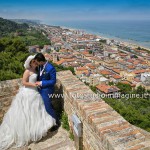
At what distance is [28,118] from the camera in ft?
9.66

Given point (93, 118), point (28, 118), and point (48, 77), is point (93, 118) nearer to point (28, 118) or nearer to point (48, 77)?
point (48, 77)

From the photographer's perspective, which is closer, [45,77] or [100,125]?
[100,125]

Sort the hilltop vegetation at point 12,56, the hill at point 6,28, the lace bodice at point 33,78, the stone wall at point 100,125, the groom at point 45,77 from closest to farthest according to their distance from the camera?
the stone wall at point 100,125
the groom at point 45,77
the lace bodice at point 33,78
the hilltop vegetation at point 12,56
the hill at point 6,28

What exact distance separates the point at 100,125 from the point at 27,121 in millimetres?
1255

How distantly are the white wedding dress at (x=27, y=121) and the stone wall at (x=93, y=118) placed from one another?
0.46m

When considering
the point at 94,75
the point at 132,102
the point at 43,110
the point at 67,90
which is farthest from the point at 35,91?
the point at 94,75

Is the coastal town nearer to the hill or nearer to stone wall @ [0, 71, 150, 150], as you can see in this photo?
the hill

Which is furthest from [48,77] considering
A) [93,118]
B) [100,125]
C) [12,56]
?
[12,56]

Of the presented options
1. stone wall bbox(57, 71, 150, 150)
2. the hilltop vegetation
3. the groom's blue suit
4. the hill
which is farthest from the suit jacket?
the hill

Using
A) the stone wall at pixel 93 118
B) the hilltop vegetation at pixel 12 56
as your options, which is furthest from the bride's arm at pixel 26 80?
the hilltop vegetation at pixel 12 56

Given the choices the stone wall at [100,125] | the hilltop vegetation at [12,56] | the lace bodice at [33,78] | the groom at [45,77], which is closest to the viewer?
the stone wall at [100,125]

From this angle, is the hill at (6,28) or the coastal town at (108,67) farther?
the hill at (6,28)

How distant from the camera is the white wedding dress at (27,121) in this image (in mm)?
2898

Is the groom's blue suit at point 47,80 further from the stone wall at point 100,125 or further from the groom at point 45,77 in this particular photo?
the stone wall at point 100,125
